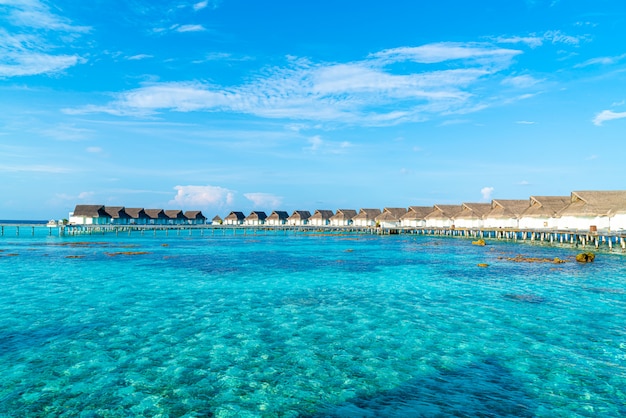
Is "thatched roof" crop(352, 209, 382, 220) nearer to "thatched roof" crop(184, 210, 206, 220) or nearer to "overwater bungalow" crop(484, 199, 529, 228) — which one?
"overwater bungalow" crop(484, 199, 529, 228)

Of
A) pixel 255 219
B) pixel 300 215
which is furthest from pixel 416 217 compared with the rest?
pixel 255 219

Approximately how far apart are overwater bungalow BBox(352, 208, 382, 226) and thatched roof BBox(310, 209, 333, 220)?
10.6 m

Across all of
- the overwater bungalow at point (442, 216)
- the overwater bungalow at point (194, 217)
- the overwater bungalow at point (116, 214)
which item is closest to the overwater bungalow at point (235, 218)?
the overwater bungalow at point (194, 217)

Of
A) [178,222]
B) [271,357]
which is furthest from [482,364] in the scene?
[178,222]

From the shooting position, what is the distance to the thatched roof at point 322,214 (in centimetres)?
10169

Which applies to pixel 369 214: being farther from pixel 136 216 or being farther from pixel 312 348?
pixel 312 348

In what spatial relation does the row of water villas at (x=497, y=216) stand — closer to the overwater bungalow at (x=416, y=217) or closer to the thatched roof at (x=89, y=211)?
the overwater bungalow at (x=416, y=217)

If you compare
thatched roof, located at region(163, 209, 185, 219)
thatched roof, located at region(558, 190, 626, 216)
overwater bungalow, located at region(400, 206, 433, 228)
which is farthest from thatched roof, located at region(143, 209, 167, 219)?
thatched roof, located at region(558, 190, 626, 216)

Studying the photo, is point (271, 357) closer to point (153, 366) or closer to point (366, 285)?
point (153, 366)

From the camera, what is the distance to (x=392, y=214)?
274ft

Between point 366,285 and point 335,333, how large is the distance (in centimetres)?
906

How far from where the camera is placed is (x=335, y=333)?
12.3 meters

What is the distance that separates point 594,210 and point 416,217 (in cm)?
3506

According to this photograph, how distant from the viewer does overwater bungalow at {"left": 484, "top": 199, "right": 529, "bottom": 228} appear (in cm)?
6012
